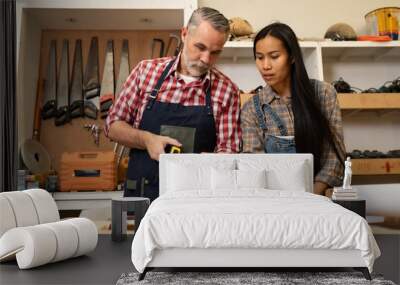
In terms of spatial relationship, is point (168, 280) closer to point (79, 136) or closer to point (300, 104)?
point (300, 104)

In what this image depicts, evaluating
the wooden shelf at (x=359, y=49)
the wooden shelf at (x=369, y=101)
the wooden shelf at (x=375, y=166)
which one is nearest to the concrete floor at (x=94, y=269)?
the wooden shelf at (x=375, y=166)

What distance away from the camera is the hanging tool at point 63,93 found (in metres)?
6.02

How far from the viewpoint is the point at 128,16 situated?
219 inches

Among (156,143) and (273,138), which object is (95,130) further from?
(273,138)

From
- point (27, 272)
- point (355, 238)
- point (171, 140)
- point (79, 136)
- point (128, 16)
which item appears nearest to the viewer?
point (355, 238)

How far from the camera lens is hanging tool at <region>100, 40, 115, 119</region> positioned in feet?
19.7

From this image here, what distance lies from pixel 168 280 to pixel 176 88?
4.43 feet

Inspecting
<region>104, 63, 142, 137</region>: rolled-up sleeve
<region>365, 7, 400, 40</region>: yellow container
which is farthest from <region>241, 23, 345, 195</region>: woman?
<region>365, 7, 400, 40</region>: yellow container

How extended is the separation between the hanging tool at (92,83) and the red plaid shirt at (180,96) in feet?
8.44

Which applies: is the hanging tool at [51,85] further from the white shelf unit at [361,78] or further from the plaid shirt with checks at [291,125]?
the plaid shirt with checks at [291,125]

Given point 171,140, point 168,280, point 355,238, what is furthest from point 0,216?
point 355,238

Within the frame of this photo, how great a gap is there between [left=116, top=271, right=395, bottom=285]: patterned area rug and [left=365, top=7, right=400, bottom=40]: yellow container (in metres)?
3.00

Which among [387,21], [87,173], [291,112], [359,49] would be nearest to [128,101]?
[291,112]

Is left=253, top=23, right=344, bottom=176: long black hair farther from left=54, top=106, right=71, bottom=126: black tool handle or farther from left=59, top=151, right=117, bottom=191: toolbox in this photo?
left=54, top=106, right=71, bottom=126: black tool handle
